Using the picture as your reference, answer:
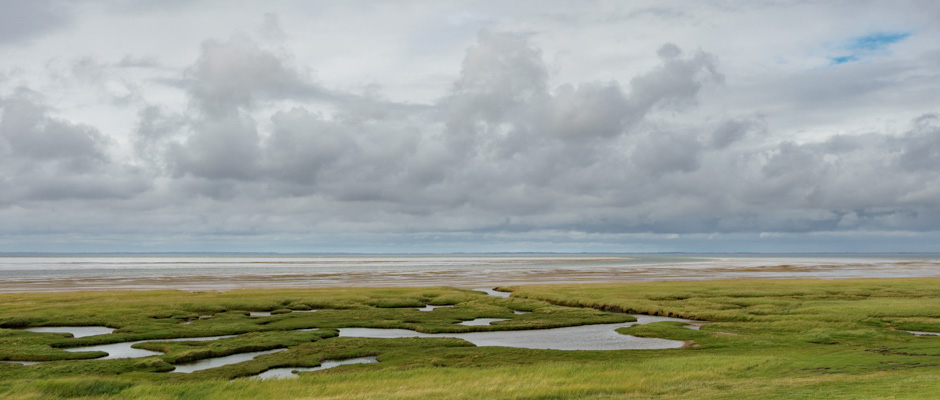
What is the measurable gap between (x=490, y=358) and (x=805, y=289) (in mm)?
55569

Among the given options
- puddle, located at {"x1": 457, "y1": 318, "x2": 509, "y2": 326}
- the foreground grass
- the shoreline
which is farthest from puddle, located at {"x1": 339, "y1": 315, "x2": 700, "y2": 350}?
the shoreline

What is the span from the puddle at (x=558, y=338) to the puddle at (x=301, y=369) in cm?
813

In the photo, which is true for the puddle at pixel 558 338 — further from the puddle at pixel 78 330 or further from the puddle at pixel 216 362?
the puddle at pixel 78 330

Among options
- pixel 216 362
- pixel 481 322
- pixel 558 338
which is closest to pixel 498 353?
pixel 558 338

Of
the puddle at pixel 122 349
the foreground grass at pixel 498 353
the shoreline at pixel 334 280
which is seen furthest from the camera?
the shoreline at pixel 334 280

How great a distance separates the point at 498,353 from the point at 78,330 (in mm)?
30953

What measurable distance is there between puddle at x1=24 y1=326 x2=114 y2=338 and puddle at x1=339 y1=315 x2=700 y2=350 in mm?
16316

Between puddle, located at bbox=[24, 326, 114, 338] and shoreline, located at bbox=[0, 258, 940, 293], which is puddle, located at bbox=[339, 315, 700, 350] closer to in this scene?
puddle, located at bbox=[24, 326, 114, 338]

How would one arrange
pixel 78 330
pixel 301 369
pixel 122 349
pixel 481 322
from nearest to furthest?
pixel 301 369 → pixel 122 349 → pixel 78 330 → pixel 481 322

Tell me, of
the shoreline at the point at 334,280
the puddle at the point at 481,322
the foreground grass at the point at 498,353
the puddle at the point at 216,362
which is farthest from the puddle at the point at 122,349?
the shoreline at the point at 334,280

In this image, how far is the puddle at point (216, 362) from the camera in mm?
29944

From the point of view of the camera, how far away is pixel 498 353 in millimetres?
32906

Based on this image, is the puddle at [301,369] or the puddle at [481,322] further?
the puddle at [481,322]

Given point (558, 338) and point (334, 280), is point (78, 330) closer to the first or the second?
point (558, 338)
